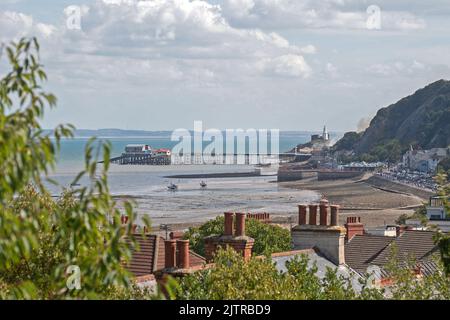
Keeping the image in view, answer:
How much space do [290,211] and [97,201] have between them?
137m

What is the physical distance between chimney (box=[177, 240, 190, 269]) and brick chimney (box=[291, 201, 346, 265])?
6814mm

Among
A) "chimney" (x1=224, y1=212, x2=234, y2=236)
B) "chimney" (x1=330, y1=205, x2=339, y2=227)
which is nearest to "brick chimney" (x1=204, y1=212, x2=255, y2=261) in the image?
"chimney" (x1=224, y1=212, x2=234, y2=236)

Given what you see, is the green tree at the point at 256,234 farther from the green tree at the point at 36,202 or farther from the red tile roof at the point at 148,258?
the green tree at the point at 36,202

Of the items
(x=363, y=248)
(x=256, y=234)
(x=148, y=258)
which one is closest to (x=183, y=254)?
(x=148, y=258)

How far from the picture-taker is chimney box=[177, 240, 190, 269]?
27.5m

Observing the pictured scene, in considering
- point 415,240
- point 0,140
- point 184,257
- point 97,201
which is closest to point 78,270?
point 97,201

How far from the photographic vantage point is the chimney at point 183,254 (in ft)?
90.2

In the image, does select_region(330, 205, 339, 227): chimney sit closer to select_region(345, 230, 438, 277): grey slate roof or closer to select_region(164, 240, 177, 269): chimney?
select_region(345, 230, 438, 277): grey slate roof

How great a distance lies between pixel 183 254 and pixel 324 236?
7392mm
